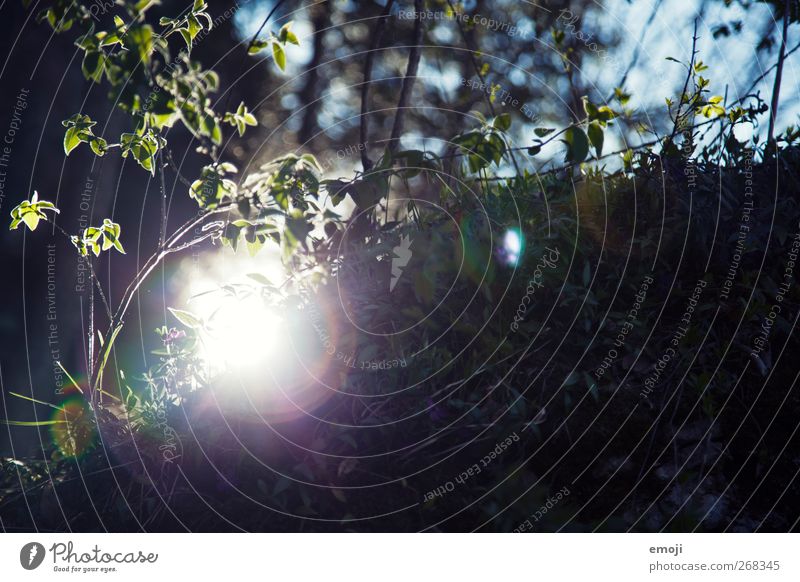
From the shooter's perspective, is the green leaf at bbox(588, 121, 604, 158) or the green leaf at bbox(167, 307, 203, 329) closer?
the green leaf at bbox(588, 121, 604, 158)

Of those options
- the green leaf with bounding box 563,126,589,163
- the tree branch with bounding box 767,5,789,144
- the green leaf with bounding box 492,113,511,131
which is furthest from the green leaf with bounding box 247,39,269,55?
the tree branch with bounding box 767,5,789,144

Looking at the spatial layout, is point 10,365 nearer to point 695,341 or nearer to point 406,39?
point 406,39

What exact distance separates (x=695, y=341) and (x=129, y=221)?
3.75 meters

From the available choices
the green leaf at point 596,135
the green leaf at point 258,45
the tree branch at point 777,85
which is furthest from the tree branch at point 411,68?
the tree branch at point 777,85

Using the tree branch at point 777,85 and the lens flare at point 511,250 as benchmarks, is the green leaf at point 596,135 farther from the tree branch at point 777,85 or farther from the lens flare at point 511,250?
the tree branch at point 777,85

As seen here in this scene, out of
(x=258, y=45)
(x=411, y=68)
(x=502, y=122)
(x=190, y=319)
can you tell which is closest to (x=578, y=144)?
(x=502, y=122)

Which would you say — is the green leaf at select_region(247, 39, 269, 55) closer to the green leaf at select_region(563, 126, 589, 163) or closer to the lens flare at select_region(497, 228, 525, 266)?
the green leaf at select_region(563, 126, 589, 163)
